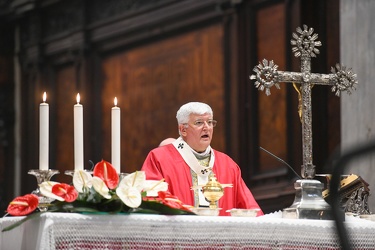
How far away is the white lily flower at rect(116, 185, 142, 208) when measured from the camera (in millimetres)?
4992

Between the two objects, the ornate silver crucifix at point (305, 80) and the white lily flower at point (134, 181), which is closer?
the white lily flower at point (134, 181)

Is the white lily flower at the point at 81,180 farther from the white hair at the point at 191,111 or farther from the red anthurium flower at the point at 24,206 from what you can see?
the white hair at the point at 191,111

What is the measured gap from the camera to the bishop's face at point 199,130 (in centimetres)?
688

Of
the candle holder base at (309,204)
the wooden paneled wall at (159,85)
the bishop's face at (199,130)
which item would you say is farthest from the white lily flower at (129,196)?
the wooden paneled wall at (159,85)

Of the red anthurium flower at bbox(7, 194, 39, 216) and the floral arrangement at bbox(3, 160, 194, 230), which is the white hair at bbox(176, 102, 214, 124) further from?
the red anthurium flower at bbox(7, 194, 39, 216)

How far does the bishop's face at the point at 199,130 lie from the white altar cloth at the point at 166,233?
1.54 meters

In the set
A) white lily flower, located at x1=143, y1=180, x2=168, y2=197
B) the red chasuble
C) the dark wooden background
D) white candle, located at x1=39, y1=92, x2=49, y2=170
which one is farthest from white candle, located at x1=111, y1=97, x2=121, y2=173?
the dark wooden background

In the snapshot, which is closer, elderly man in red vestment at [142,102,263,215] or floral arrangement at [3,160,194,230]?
floral arrangement at [3,160,194,230]

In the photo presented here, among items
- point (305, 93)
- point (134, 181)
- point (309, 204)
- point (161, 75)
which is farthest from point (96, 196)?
point (161, 75)

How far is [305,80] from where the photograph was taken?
6.07 m

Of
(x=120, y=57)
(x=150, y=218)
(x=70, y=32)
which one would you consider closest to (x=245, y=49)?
(x=120, y=57)

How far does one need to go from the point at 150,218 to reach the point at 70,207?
372mm

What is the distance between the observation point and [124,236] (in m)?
4.99

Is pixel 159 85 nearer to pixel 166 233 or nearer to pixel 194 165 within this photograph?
pixel 194 165
